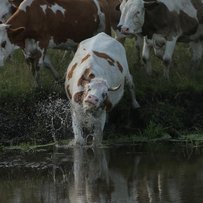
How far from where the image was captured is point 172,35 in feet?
60.3

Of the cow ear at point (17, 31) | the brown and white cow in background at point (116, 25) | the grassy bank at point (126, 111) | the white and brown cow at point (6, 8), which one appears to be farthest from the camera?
the brown and white cow in background at point (116, 25)

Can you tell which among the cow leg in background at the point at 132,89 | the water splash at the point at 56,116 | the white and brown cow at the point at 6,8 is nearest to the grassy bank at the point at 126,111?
the water splash at the point at 56,116

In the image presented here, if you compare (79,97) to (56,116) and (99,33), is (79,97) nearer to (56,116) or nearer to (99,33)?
(56,116)

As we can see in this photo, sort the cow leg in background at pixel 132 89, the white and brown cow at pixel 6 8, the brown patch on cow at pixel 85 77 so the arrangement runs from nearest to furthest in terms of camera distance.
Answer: the brown patch on cow at pixel 85 77 → the cow leg in background at pixel 132 89 → the white and brown cow at pixel 6 8

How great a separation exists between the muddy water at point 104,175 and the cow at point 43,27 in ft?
9.52

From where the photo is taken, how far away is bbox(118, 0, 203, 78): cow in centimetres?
1827

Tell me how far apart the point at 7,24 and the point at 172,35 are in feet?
11.0

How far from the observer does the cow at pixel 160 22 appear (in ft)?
59.9

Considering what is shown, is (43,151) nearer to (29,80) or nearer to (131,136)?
(131,136)

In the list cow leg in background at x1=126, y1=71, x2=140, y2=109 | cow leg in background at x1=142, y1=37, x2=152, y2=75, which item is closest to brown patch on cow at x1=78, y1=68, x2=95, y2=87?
cow leg in background at x1=126, y1=71, x2=140, y2=109

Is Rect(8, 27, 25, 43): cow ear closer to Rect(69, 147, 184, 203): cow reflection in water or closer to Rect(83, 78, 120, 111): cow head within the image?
Rect(83, 78, 120, 111): cow head

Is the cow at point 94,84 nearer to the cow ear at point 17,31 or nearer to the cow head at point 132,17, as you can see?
the cow ear at point 17,31

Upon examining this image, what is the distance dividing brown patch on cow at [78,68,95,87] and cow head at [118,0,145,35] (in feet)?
11.4

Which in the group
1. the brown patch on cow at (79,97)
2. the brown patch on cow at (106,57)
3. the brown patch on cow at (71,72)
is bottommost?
the brown patch on cow at (79,97)
